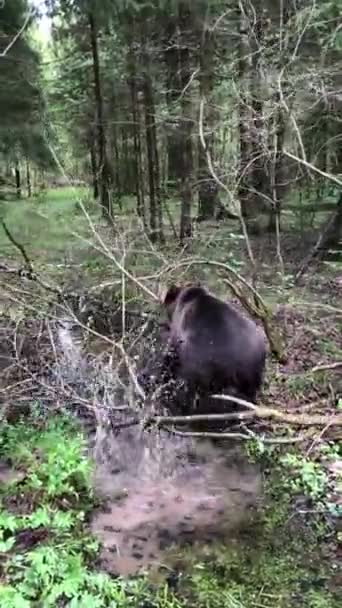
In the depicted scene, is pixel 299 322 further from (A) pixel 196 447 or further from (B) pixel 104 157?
(B) pixel 104 157

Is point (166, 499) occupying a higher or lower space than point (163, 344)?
lower

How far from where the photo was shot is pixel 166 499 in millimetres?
4672

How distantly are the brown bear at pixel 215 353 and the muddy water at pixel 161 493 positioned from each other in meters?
0.54

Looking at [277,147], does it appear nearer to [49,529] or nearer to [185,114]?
[185,114]

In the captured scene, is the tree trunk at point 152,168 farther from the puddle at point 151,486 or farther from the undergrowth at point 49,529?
the undergrowth at point 49,529

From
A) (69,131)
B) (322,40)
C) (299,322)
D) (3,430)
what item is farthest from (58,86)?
(3,430)

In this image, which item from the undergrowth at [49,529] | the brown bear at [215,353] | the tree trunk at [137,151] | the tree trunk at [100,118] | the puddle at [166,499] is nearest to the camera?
the undergrowth at [49,529]

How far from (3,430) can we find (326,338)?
376 cm

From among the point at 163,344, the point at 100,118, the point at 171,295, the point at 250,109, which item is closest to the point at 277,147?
the point at 250,109

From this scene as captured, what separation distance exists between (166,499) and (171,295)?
3.13 m

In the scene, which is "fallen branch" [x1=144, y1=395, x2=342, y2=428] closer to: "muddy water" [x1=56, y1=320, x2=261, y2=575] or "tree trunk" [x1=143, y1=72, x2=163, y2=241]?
"muddy water" [x1=56, y1=320, x2=261, y2=575]

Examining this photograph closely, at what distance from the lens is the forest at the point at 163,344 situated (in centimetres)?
395

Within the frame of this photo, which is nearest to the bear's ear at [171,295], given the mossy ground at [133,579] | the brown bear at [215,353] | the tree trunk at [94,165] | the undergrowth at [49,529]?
the brown bear at [215,353]

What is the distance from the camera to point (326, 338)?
733 cm
